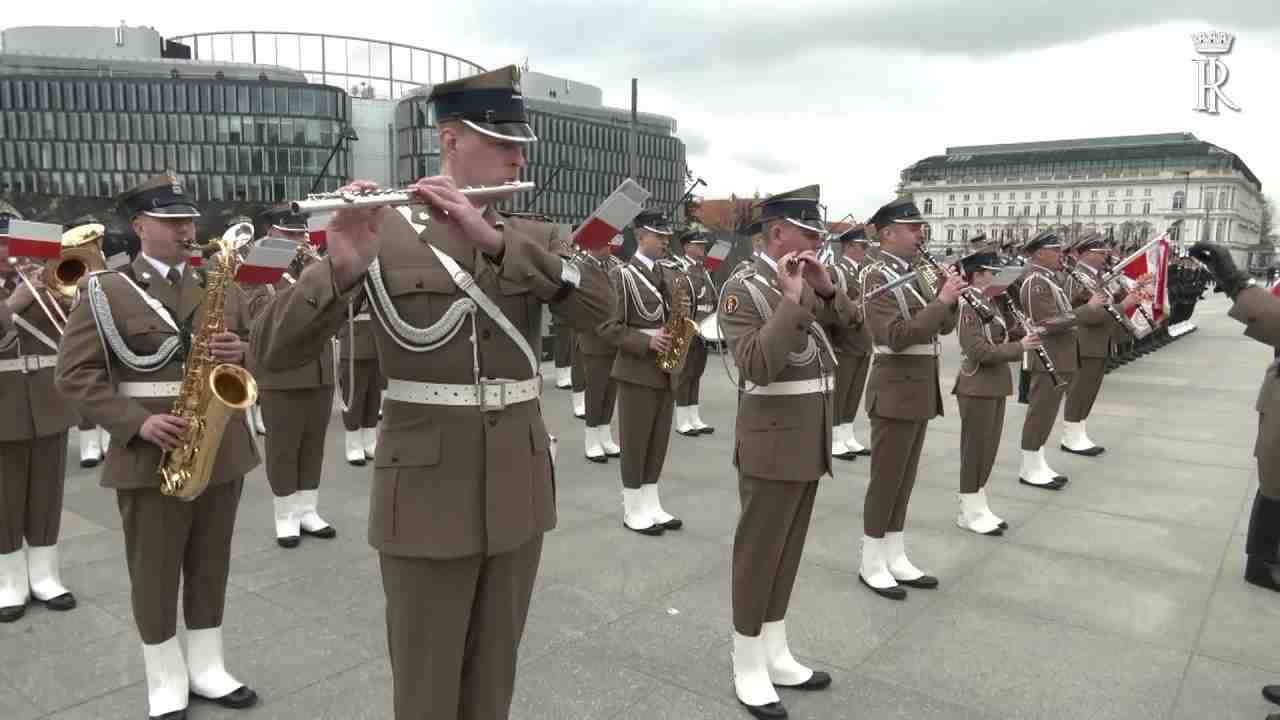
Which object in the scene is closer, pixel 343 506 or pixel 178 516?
pixel 178 516

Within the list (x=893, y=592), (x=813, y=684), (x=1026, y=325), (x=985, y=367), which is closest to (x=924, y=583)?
(x=893, y=592)

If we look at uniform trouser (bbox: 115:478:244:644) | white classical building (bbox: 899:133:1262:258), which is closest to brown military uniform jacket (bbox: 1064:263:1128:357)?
uniform trouser (bbox: 115:478:244:644)

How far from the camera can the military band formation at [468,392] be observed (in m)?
2.82

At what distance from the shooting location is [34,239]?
515 centimetres

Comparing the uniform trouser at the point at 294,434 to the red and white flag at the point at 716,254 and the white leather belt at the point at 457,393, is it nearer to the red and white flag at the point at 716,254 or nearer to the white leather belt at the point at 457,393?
the white leather belt at the point at 457,393

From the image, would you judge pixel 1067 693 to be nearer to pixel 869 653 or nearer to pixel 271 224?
pixel 869 653

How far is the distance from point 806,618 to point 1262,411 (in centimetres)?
356

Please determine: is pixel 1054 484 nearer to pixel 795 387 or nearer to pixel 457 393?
pixel 795 387

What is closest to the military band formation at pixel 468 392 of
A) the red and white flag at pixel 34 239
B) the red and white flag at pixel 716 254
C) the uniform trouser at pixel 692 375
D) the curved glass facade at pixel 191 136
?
the red and white flag at pixel 34 239

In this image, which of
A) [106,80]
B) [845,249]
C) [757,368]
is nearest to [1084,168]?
[106,80]

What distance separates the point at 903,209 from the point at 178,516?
4.94 meters

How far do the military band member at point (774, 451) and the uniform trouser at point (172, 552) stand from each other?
8.70 feet

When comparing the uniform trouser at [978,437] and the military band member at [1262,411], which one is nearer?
→ the military band member at [1262,411]

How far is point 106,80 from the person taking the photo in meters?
86.4
